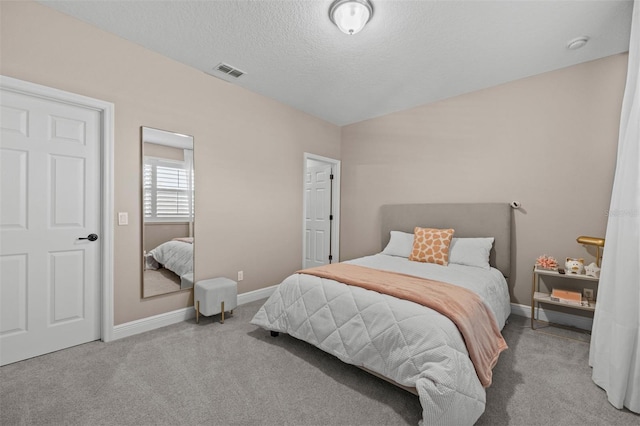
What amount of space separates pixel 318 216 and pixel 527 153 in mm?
3126

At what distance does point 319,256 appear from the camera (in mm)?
5008

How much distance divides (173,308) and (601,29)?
4541mm

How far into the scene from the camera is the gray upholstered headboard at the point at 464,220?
311 cm

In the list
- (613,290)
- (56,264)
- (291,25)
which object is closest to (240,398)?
(56,264)

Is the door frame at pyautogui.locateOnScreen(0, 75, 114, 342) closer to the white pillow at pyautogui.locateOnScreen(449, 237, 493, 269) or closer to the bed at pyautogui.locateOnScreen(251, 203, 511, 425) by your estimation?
the bed at pyautogui.locateOnScreen(251, 203, 511, 425)

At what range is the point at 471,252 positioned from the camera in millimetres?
3043

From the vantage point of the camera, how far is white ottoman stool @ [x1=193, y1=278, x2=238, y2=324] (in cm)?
→ 277

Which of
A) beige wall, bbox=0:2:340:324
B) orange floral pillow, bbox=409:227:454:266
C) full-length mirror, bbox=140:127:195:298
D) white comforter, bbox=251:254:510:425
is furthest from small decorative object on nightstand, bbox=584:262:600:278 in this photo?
full-length mirror, bbox=140:127:195:298

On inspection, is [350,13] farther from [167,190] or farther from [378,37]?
[167,190]

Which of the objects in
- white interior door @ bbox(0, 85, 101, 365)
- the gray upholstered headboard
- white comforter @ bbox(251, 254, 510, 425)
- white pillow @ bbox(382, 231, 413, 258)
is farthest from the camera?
white pillow @ bbox(382, 231, 413, 258)

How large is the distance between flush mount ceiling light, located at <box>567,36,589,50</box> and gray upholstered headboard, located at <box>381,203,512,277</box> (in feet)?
5.01

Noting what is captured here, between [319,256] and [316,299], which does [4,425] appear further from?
[319,256]

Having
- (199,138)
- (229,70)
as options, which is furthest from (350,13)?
(199,138)

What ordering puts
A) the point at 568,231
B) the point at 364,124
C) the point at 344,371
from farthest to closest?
the point at 364,124 < the point at 568,231 < the point at 344,371
